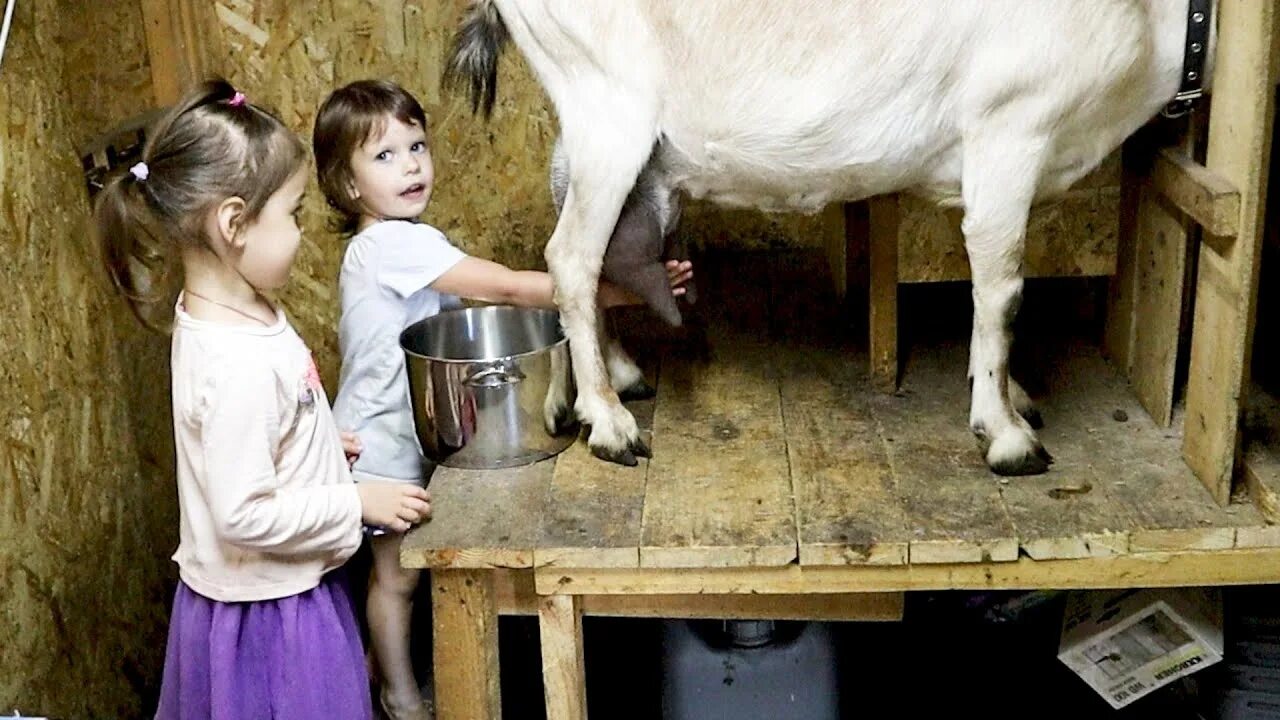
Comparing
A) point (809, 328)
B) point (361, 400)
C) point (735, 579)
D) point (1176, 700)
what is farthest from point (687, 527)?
point (1176, 700)

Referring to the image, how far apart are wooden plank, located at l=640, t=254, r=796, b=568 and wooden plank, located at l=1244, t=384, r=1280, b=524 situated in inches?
28.2

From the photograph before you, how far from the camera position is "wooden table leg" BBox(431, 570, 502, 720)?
2.08m

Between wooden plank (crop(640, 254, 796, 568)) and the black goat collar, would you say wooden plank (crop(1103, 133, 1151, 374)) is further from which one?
wooden plank (crop(640, 254, 796, 568))

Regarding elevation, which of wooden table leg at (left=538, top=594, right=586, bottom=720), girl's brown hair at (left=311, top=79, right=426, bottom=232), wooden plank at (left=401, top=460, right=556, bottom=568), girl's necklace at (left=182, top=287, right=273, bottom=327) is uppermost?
girl's brown hair at (left=311, top=79, right=426, bottom=232)

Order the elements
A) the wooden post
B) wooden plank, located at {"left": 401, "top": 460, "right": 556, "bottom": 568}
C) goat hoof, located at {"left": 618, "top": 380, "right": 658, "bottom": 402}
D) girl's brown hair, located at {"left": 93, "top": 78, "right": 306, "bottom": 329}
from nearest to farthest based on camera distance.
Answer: girl's brown hair, located at {"left": 93, "top": 78, "right": 306, "bottom": 329} < wooden plank, located at {"left": 401, "top": 460, "right": 556, "bottom": 568} < goat hoof, located at {"left": 618, "top": 380, "right": 658, "bottom": 402} < the wooden post

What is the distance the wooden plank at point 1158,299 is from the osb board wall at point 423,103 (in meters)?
1.13

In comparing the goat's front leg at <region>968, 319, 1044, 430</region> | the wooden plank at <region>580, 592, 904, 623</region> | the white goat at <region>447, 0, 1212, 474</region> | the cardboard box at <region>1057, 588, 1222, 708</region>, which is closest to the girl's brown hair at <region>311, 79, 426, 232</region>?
the white goat at <region>447, 0, 1212, 474</region>

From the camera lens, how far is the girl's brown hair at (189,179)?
1.76 meters

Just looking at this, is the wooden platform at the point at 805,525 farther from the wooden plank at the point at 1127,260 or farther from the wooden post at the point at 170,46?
the wooden post at the point at 170,46

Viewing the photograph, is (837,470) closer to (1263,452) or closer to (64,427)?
(1263,452)

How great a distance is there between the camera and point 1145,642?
7.51 ft

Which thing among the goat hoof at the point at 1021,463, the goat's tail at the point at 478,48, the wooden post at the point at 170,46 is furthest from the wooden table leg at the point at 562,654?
the wooden post at the point at 170,46

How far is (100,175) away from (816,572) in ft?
5.07

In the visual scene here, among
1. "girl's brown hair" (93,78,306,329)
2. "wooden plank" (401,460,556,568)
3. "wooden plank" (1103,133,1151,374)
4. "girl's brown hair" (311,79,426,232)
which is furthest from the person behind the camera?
"wooden plank" (1103,133,1151,374)
